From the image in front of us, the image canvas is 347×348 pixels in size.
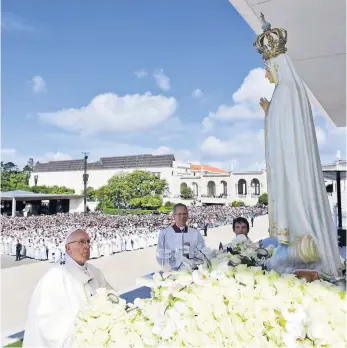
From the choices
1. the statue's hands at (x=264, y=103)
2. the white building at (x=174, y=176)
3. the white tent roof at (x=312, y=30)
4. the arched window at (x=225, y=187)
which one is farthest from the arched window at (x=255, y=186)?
the statue's hands at (x=264, y=103)

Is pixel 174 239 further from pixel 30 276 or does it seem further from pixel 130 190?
pixel 130 190

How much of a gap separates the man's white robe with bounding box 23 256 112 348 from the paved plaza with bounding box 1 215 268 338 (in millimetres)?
1354

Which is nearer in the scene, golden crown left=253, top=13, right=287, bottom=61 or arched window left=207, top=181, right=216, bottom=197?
golden crown left=253, top=13, right=287, bottom=61

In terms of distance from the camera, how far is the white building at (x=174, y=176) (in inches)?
2392

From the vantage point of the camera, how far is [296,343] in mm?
984

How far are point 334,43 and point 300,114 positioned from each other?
2347 mm

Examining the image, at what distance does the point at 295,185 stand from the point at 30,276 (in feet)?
32.4

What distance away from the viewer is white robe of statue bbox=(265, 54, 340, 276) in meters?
1.67

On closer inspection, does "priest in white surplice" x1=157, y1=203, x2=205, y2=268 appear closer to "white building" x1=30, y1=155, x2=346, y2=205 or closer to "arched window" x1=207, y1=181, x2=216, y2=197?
"white building" x1=30, y1=155, x2=346, y2=205

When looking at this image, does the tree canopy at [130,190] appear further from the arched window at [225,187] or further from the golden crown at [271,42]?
the golden crown at [271,42]

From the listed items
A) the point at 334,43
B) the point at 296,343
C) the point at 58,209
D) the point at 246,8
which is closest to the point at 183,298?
the point at 296,343

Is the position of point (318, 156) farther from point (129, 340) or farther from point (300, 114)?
point (129, 340)

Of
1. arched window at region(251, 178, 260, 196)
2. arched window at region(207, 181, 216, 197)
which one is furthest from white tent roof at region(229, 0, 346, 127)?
arched window at region(207, 181, 216, 197)

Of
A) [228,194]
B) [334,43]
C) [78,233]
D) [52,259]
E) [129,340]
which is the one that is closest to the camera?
[129,340]
